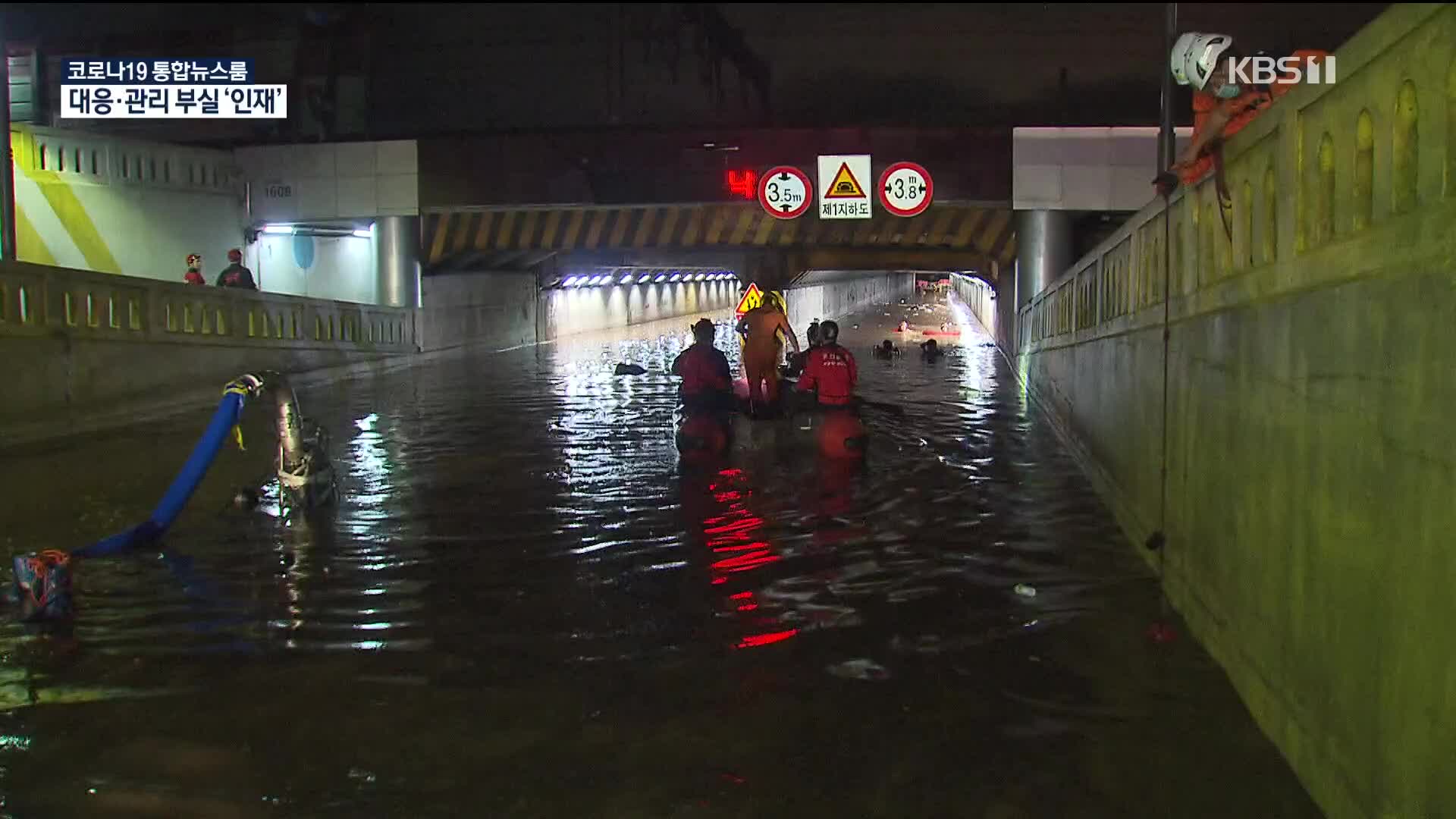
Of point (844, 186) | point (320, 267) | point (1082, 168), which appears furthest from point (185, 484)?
point (320, 267)

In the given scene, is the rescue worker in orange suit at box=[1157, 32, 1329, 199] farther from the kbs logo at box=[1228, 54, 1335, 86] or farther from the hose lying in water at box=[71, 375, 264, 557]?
the hose lying in water at box=[71, 375, 264, 557]

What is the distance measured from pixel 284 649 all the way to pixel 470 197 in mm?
25767

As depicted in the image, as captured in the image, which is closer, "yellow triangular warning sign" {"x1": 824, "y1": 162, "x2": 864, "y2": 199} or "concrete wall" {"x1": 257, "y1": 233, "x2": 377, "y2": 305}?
"yellow triangular warning sign" {"x1": 824, "y1": 162, "x2": 864, "y2": 199}

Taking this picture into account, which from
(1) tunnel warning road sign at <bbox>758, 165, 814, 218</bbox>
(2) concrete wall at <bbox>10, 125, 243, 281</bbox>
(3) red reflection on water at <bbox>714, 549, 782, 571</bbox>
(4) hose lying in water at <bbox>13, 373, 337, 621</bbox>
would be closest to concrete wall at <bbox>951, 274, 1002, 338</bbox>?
(1) tunnel warning road sign at <bbox>758, 165, 814, 218</bbox>

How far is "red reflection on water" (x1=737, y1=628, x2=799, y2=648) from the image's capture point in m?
6.50

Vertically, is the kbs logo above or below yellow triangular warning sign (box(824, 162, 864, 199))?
below

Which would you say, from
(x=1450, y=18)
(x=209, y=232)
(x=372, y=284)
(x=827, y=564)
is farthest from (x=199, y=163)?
(x=1450, y=18)

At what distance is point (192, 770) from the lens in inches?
190

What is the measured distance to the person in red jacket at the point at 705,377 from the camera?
14430mm

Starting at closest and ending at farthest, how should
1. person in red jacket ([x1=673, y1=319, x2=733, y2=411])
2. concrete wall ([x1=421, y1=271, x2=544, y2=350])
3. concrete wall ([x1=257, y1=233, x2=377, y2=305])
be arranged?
person in red jacket ([x1=673, y1=319, x2=733, y2=411])
concrete wall ([x1=257, y1=233, x2=377, y2=305])
concrete wall ([x1=421, y1=271, x2=544, y2=350])

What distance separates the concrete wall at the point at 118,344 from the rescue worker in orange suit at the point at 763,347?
750 centimetres

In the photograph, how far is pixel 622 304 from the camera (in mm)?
56156

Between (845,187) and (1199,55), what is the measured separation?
21.8 metres
